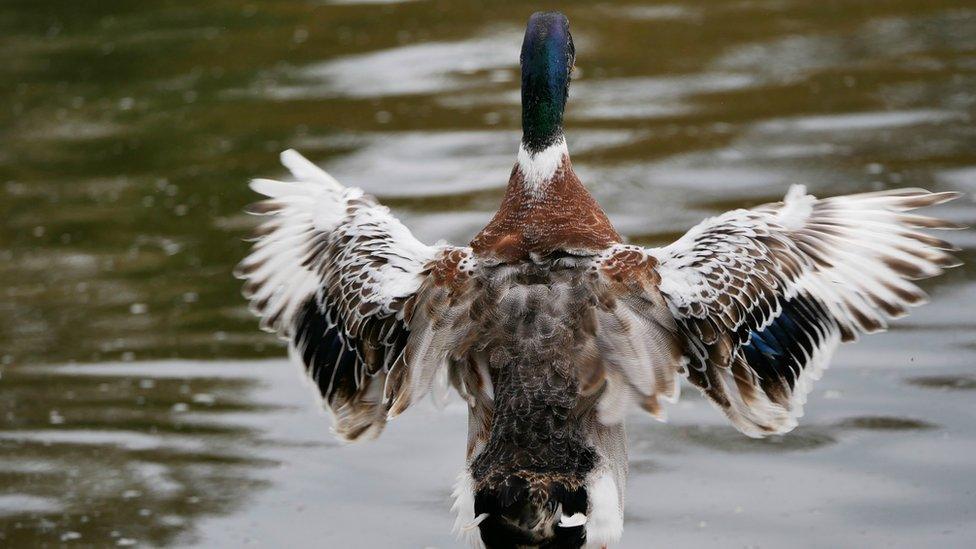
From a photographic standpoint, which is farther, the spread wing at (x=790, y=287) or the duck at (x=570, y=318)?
the spread wing at (x=790, y=287)

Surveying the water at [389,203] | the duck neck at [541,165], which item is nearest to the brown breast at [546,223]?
the duck neck at [541,165]

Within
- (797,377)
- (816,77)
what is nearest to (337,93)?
(816,77)

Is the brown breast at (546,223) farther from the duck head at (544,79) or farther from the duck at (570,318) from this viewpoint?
the duck head at (544,79)

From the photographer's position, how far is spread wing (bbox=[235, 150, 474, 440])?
16.8 ft

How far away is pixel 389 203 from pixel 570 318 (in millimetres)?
4363

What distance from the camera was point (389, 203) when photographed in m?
9.12

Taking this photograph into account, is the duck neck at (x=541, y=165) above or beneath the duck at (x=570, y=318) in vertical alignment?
above

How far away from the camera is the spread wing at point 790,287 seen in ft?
16.5

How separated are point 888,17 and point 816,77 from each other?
52.5 inches

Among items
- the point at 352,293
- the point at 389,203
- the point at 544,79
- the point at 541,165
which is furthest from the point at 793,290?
the point at 389,203

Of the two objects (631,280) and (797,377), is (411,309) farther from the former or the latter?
(797,377)

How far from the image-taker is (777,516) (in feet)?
18.8

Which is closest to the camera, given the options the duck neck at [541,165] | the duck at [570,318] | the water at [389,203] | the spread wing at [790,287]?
the duck at [570,318]

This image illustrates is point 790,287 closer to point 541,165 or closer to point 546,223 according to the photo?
point 546,223
